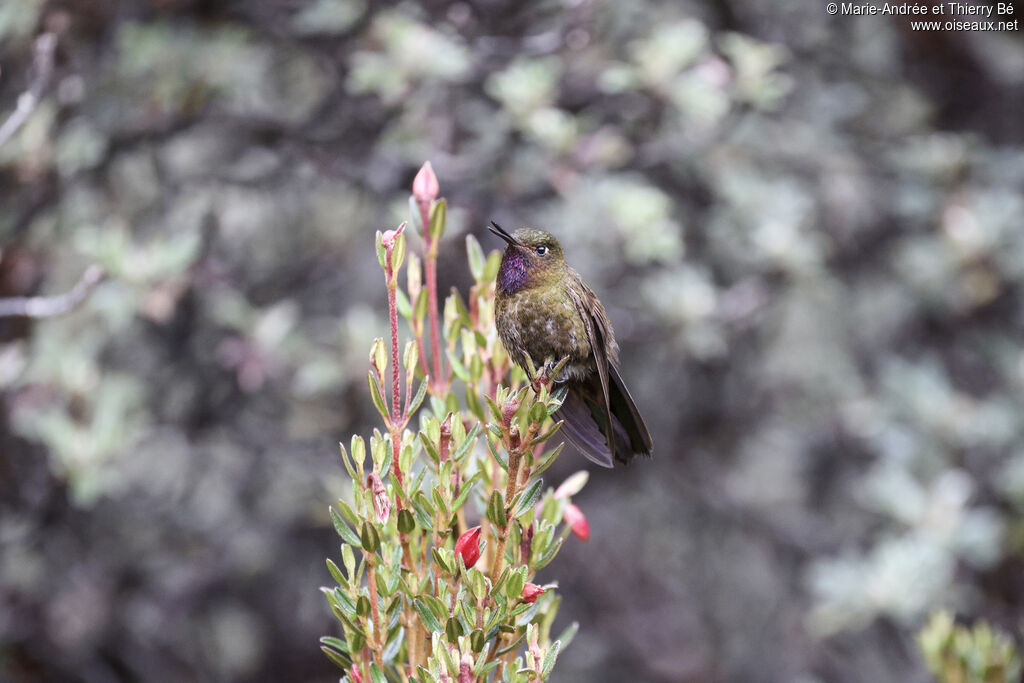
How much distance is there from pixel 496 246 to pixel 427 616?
6.01 feet

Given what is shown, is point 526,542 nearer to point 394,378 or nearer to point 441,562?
point 441,562

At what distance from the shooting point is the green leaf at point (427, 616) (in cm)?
82

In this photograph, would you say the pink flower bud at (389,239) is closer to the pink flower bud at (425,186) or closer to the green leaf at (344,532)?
the pink flower bud at (425,186)

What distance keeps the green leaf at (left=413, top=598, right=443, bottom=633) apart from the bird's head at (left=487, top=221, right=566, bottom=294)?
0.33m

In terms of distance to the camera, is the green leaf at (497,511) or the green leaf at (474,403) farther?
the green leaf at (474,403)

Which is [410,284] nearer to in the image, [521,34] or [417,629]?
[417,629]

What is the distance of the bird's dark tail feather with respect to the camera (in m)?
0.89

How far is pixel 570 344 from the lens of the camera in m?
0.90

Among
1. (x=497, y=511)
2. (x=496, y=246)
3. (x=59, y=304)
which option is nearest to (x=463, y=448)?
(x=497, y=511)

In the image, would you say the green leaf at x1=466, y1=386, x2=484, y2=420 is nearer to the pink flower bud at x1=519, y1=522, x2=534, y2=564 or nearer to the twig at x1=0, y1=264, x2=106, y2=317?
the pink flower bud at x1=519, y1=522, x2=534, y2=564

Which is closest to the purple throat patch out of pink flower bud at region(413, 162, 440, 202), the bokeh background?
pink flower bud at region(413, 162, 440, 202)

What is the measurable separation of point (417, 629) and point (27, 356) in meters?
1.84

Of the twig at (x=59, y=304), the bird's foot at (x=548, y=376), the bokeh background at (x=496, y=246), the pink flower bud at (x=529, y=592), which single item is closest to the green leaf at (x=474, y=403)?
the bird's foot at (x=548, y=376)

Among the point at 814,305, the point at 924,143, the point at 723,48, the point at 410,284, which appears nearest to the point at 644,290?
the point at 723,48
